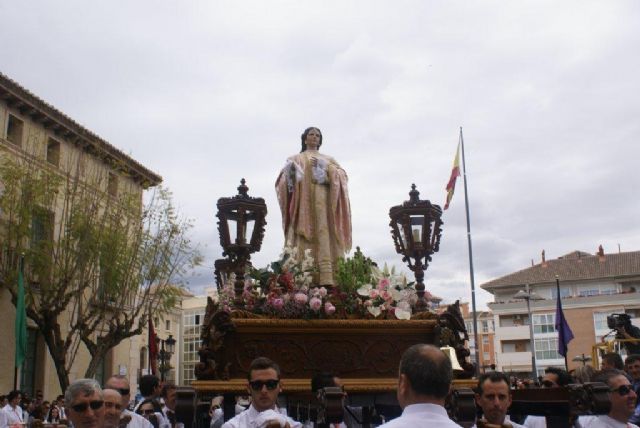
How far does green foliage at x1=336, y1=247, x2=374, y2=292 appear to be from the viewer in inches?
334

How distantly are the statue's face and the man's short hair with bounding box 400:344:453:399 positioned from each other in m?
8.06

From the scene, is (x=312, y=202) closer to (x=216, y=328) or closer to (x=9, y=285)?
(x=216, y=328)

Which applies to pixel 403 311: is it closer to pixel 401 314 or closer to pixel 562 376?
pixel 401 314

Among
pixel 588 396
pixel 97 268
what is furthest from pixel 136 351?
pixel 588 396

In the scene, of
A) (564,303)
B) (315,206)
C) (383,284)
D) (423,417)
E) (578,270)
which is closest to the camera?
(423,417)

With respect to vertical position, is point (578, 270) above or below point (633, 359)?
above

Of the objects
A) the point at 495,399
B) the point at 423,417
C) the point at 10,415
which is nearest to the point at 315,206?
the point at 495,399

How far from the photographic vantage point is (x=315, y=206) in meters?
9.99

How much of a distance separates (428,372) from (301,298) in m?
4.63

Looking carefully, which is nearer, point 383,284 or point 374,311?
point 374,311

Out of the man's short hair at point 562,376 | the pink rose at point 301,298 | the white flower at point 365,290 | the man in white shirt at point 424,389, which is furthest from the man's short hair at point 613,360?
the man in white shirt at point 424,389

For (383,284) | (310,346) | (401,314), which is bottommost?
(310,346)

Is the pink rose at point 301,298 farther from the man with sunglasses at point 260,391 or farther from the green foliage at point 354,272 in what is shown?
the man with sunglasses at point 260,391

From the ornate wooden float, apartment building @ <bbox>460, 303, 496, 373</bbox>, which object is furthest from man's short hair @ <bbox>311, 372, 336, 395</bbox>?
apartment building @ <bbox>460, 303, 496, 373</bbox>
